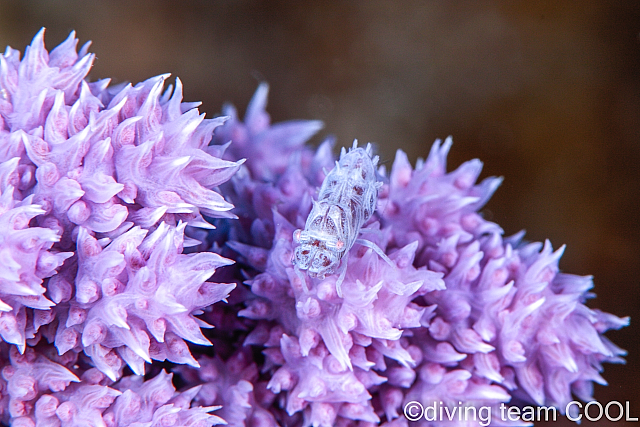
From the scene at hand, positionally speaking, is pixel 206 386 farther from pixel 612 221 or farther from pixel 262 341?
pixel 612 221

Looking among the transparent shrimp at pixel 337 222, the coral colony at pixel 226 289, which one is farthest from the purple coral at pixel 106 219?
the transparent shrimp at pixel 337 222

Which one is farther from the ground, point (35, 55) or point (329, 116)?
point (329, 116)

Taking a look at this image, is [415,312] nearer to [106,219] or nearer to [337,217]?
[337,217]

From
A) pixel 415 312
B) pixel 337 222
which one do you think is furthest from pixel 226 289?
pixel 415 312

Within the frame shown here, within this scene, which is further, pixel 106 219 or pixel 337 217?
pixel 337 217

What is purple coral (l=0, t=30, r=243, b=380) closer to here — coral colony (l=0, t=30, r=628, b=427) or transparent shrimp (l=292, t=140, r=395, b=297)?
coral colony (l=0, t=30, r=628, b=427)

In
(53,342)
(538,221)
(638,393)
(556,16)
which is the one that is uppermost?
(556,16)

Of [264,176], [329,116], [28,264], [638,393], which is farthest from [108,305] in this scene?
[638,393]

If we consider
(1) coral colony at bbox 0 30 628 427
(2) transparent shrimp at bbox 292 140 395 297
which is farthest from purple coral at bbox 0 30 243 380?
(2) transparent shrimp at bbox 292 140 395 297

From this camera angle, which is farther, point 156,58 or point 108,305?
point 156,58
